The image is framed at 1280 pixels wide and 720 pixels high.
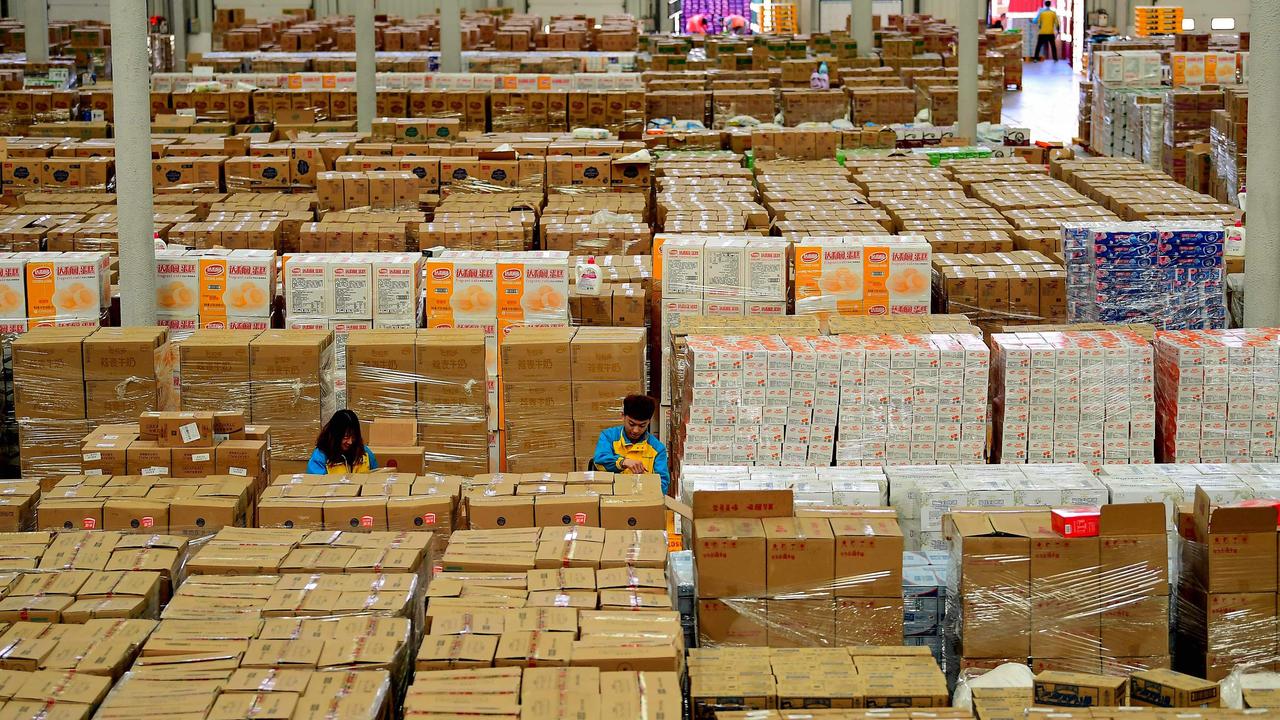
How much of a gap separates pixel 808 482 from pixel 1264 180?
3884mm

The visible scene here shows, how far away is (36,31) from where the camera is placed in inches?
941

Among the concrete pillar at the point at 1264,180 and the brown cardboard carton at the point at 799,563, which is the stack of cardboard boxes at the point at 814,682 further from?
the concrete pillar at the point at 1264,180

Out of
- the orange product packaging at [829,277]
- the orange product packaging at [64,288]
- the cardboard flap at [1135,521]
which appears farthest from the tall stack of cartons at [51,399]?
the cardboard flap at [1135,521]

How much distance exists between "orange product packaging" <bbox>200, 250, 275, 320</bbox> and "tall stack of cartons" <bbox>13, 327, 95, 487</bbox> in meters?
1.10

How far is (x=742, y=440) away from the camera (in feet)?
25.3

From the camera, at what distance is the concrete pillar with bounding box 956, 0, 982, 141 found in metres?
16.7

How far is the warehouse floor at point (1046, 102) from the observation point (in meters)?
26.6

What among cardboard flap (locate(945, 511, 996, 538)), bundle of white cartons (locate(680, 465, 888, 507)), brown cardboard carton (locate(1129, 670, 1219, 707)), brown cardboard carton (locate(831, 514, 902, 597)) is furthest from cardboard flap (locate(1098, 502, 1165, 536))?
bundle of white cartons (locate(680, 465, 888, 507))

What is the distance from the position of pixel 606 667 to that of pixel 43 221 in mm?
8145

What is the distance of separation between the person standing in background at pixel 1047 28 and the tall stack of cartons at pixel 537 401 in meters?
32.5

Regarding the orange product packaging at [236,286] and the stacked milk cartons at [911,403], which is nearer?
the stacked milk cartons at [911,403]

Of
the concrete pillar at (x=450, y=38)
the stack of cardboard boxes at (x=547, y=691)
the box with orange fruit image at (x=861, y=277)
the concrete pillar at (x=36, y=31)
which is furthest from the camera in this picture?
the concrete pillar at (x=36, y=31)

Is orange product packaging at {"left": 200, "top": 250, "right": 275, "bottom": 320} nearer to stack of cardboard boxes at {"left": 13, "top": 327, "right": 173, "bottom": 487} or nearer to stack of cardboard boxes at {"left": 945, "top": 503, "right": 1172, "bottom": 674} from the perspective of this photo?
stack of cardboard boxes at {"left": 13, "top": 327, "right": 173, "bottom": 487}

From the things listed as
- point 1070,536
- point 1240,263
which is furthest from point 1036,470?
point 1240,263
